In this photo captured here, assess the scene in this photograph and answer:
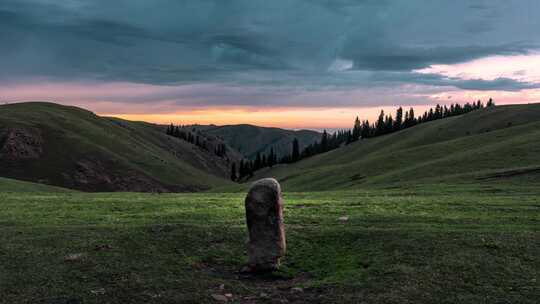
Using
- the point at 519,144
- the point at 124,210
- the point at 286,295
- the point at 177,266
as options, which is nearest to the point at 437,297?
the point at 286,295

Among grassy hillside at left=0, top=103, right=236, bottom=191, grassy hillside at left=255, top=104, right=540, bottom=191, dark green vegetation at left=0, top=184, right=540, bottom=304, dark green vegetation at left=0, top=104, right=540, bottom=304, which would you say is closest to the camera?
dark green vegetation at left=0, top=184, right=540, bottom=304

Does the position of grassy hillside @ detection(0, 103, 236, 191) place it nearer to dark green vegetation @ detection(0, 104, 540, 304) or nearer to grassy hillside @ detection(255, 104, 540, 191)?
grassy hillside @ detection(255, 104, 540, 191)

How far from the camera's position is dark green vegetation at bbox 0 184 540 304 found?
15688 millimetres

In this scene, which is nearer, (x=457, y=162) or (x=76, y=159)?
(x=457, y=162)

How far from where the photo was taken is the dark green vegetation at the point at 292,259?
1569 cm

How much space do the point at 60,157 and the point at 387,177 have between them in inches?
4273

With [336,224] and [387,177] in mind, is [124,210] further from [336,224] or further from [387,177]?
[387,177]

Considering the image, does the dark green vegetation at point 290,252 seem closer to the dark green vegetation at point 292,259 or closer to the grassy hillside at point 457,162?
the dark green vegetation at point 292,259

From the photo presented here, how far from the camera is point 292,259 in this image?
20516 millimetres

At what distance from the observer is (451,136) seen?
394 feet

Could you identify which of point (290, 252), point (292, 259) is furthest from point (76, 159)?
point (292, 259)

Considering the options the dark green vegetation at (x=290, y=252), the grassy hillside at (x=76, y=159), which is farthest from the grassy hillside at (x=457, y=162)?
the grassy hillside at (x=76, y=159)

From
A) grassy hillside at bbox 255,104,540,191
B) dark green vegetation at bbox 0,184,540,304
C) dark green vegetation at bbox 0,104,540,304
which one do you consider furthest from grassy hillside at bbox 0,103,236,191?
dark green vegetation at bbox 0,184,540,304

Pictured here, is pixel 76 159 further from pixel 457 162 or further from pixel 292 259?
pixel 292 259
